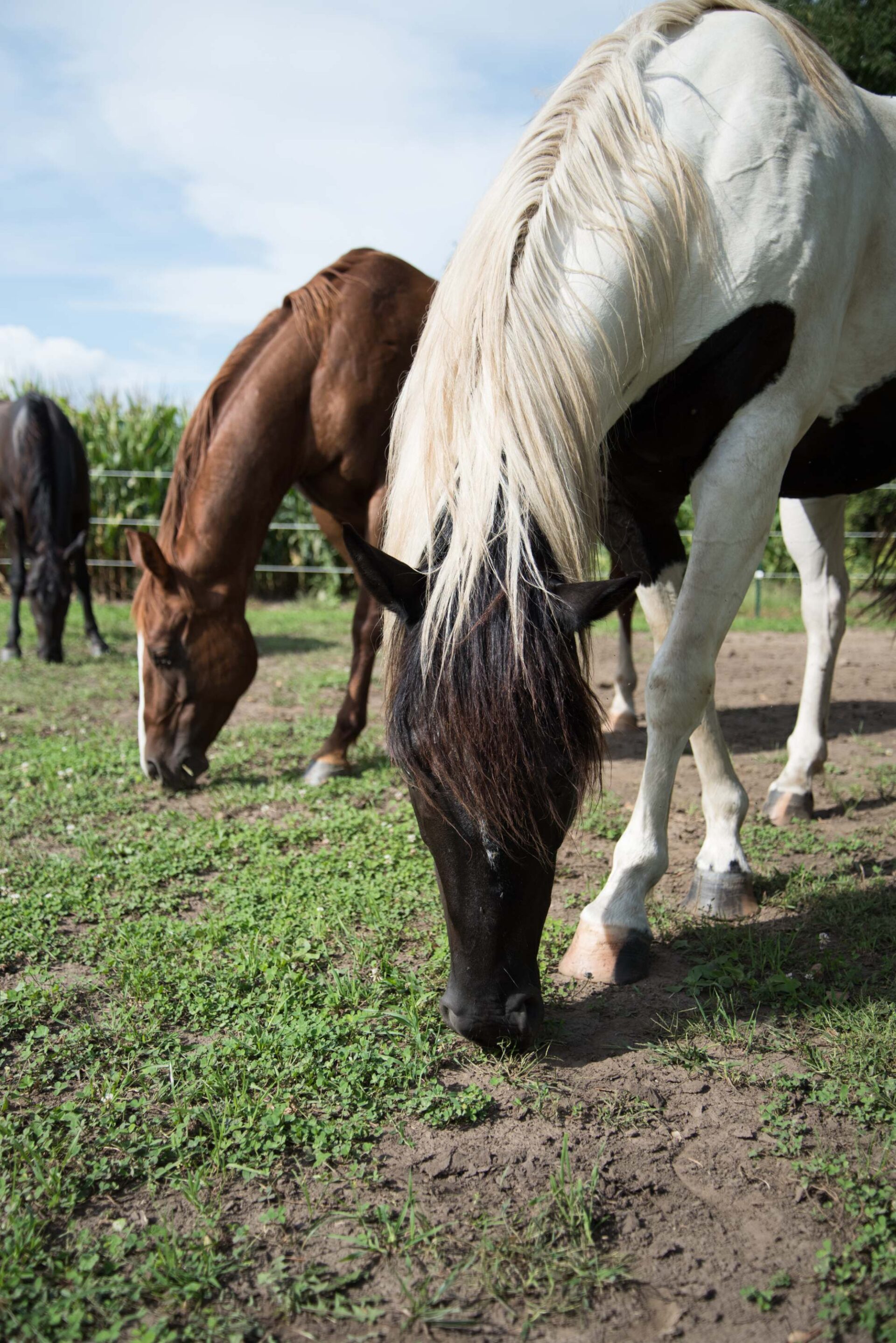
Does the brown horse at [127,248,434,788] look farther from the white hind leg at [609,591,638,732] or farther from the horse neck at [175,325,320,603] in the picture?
the white hind leg at [609,591,638,732]

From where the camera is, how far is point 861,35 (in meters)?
10.6

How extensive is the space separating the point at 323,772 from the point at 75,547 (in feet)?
17.1

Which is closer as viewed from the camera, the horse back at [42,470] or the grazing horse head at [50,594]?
the grazing horse head at [50,594]

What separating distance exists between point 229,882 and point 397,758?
166 centimetres

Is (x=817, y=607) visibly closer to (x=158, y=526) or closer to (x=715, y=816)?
(x=715, y=816)

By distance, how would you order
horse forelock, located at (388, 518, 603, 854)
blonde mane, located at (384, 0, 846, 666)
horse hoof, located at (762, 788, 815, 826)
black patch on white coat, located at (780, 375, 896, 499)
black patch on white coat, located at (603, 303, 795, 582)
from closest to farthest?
horse forelock, located at (388, 518, 603, 854) < blonde mane, located at (384, 0, 846, 666) < black patch on white coat, located at (603, 303, 795, 582) < black patch on white coat, located at (780, 375, 896, 499) < horse hoof, located at (762, 788, 815, 826)

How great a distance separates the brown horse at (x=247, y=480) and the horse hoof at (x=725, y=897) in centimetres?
190

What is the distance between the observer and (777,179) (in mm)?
2377

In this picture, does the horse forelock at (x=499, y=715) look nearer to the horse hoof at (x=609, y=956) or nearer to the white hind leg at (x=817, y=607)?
the horse hoof at (x=609, y=956)

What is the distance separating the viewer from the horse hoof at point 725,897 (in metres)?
2.96

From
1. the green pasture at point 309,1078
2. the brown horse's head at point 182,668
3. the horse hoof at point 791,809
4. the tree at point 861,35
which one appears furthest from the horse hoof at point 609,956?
the tree at point 861,35

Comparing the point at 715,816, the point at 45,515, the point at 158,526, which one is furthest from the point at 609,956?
the point at 158,526

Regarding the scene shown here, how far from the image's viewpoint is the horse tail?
8.69 meters

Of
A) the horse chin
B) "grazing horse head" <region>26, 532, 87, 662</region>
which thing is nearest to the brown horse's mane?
the horse chin
